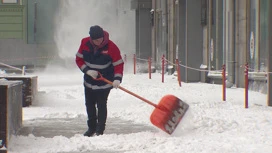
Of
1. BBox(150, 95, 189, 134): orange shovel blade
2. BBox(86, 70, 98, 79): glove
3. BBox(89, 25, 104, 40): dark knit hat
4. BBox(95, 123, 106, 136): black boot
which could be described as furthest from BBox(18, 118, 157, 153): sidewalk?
BBox(89, 25, 104, 40): dark knit hat

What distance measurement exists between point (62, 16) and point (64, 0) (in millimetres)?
1155

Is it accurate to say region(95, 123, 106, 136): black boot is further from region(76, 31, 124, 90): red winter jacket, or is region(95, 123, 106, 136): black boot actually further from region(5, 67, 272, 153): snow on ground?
region(76, 31, 124, 90): red winter jacket

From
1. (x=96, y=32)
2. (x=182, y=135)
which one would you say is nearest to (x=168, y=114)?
(x=182, y=135)

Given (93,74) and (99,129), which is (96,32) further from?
(99,129)

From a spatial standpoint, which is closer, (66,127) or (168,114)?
(168,114)

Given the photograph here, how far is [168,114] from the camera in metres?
9.71

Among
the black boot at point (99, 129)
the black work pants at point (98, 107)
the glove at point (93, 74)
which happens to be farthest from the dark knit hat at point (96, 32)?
the black boot at point (99, 129)

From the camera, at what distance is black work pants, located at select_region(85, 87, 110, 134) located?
987 cm

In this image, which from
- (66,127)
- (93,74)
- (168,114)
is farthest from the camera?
(66,127)

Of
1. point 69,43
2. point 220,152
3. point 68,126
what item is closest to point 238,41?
point 68,126

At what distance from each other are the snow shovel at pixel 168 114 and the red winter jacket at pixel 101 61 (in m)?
0.16

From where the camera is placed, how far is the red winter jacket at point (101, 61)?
9750 mm

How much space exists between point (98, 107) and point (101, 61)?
0.74 metres

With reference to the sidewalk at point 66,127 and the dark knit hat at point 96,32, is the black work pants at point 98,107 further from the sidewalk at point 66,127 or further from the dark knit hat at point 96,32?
the dark knit hat at point 96,32
